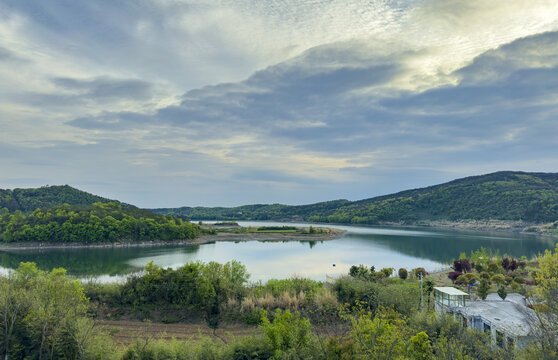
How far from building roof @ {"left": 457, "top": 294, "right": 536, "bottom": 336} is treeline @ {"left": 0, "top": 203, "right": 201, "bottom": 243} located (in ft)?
248

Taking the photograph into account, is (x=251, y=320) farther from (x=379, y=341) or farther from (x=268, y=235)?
(x=268, y=235)

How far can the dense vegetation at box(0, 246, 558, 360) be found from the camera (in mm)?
10945

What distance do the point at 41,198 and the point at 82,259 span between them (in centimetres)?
7716

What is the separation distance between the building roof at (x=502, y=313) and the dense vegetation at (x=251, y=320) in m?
1.35

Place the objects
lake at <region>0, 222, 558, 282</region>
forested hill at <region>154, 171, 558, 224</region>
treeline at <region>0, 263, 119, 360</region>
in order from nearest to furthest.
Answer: treeline at <region>0, 263, 119, 360</region>
lake at <region>0, 222, 558, 282</region>
forested hill at <region>154, 171, 558, 224</region>

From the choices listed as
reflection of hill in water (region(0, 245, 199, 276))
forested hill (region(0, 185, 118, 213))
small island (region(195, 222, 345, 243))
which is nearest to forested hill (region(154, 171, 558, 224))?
small island (region(195, 222, 345, 243))

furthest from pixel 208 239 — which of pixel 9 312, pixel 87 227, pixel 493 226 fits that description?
pixel 493 226

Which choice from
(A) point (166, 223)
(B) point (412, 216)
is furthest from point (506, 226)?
(A) point (166, 223)

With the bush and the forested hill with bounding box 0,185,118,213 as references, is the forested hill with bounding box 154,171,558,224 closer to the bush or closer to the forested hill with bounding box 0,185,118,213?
the forested hill with bounding box 0,185,118,213

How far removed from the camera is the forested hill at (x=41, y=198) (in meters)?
110

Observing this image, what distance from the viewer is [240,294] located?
864 inches

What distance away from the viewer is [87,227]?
2968 inches

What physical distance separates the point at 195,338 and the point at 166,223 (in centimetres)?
7502

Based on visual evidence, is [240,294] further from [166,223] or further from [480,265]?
[166,223]
